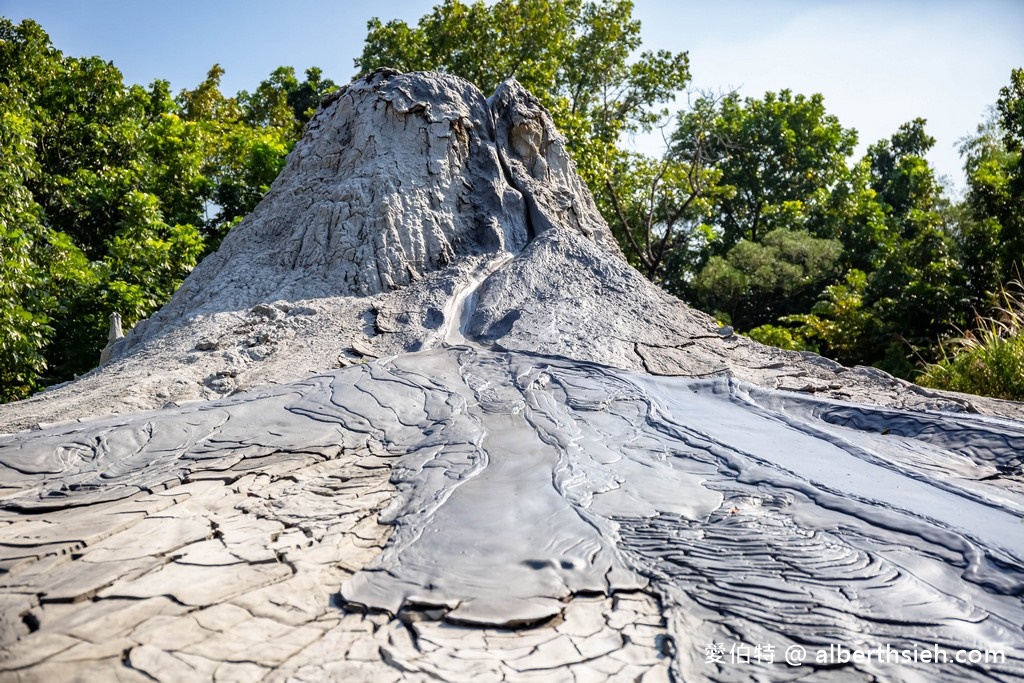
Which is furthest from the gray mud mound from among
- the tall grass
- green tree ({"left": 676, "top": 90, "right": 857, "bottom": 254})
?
green tree ({"left": 676, "top": 90, "right": 857, "bottom": 254})

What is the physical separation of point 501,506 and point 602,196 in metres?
11.0

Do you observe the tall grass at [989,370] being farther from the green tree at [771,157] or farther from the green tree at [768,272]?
the green tree at [771,157]

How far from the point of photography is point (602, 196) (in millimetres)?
12711

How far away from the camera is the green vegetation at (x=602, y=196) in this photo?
28.2 feet

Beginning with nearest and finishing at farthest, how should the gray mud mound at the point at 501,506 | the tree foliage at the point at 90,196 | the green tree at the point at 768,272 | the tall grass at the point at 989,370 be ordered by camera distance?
the gray mud mound at the point at 501,506
the tall grass at the point at 989,370
the tree foliage at the point at 90,196
the green tree at the point at 768,272

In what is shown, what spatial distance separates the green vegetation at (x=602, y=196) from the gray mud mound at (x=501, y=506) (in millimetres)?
3401

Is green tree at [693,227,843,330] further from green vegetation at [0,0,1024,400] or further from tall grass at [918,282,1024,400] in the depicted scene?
tall grass at [918,282,1024,400]

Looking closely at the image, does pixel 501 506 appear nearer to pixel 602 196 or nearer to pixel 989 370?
pixel 989 370

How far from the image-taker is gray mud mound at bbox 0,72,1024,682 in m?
1.59

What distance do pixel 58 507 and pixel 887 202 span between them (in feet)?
64.5

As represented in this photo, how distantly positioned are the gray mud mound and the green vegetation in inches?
134

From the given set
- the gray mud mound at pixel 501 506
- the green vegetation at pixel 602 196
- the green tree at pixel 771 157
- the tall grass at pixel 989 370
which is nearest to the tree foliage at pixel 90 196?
the green vegetation at pixel 602 196

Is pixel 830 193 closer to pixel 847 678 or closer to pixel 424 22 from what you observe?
pixel 424 22

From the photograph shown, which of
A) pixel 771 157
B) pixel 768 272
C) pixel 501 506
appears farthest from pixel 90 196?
pixel 771 157
